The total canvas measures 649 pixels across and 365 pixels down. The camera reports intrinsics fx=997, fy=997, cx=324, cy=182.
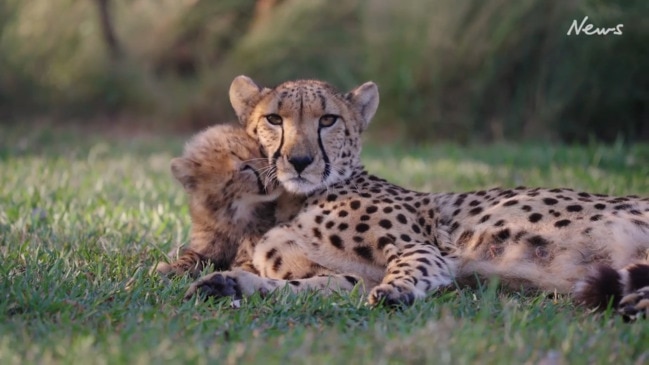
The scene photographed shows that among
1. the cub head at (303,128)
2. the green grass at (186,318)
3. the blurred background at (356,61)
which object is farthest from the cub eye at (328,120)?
the blurred background at (356,61)

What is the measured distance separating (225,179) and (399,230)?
711mm

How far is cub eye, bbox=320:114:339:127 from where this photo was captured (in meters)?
3.86

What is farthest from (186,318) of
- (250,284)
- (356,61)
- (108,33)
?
(108,33)

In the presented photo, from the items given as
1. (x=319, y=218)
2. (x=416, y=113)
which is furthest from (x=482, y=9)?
(x=319, y=218)

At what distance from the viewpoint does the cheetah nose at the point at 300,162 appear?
364 cm

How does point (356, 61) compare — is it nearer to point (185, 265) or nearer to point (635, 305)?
point (185, 265)

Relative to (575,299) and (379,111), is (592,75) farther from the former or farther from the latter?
(575,299)

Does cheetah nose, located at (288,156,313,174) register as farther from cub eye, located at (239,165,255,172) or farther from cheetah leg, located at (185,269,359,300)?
cheetah leg, located at (185,269,359,300)

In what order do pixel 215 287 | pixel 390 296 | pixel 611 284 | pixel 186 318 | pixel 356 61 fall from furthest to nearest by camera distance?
pixel 356 61 → pixel 215 287 → pixel 390 296 → pixel 611 284 → pixel 186 318

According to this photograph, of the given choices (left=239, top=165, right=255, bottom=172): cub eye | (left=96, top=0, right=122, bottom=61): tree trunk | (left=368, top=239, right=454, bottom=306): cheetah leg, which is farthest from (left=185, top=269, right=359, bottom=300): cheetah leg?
(left=96, top=0, right=122, bottom=61): tree trunk

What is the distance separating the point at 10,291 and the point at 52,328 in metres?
0.36

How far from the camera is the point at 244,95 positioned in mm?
4137

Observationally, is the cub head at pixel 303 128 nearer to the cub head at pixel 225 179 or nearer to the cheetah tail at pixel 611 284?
the cub head at pixel 225 179

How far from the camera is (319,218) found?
3662 mm
